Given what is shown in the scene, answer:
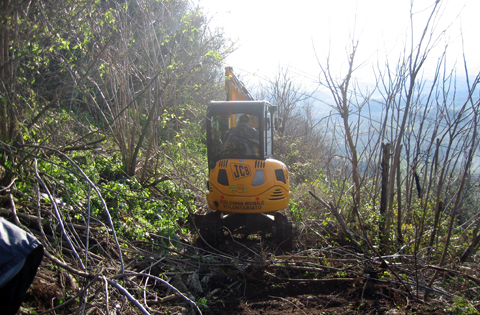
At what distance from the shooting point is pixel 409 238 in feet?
17.3

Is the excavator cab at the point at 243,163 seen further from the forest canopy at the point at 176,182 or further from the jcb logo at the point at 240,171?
the forest canopy at the point at 176,182

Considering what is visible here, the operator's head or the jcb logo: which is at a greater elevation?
the operator's head

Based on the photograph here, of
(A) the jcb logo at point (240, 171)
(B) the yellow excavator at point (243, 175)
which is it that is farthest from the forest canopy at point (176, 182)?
(A) the jcb logo at point (240, 171)

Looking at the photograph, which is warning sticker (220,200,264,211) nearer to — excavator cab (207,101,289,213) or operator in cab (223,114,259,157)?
excavator cab (207,101,289,213)

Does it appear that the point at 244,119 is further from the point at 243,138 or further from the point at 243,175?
the point at 243,175

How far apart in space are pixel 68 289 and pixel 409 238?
4.61m

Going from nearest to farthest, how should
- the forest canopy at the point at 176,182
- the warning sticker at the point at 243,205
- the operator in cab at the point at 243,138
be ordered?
the forest canopy at the point at 176,182, the warning sticker at the point at 243,205, the operator in cab at the point at 243,138

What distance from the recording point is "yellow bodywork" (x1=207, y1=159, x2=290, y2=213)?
5910 millimetres

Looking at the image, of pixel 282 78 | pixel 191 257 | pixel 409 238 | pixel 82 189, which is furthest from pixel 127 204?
pixel 282 78

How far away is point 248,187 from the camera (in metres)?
5.91

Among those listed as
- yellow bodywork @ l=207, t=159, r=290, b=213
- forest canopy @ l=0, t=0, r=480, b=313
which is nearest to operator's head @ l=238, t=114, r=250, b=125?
yellow bodywork @ l=207, t=159, r=290, b=213

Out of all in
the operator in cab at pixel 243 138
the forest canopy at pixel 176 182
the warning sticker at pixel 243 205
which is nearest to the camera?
the forest canopy at pixel 176 182

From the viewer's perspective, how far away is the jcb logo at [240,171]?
19.5ft

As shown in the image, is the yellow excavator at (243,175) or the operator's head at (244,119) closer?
the yellow excavator at (243,175)
